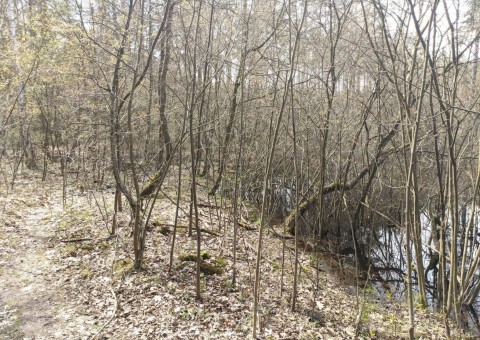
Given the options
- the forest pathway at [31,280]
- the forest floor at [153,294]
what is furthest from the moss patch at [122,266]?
the forest pathway at [31,280]

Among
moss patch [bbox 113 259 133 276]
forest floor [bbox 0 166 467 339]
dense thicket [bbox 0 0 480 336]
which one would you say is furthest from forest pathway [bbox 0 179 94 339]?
dense thicket [bbox 0 0 480 336]

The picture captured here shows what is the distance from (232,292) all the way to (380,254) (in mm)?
5900

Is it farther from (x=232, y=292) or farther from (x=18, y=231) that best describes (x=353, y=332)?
(x=18, y=231)

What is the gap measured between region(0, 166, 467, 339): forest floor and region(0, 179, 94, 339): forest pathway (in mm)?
15

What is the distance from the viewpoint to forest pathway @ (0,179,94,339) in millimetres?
4195

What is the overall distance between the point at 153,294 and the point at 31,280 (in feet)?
6.48

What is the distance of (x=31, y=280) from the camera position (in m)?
5.27

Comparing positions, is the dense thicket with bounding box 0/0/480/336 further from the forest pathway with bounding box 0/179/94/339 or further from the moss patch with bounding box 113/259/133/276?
the forest pathway with bounding box 0/179/94/339

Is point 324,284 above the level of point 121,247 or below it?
below

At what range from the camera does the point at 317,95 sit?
9258 mm

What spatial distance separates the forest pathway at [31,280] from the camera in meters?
4.20

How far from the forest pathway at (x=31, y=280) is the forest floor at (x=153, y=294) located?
0.01m

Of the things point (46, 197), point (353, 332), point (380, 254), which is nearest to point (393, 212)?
point (380, 254)

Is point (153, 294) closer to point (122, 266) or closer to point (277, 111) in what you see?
point (122, 266)
